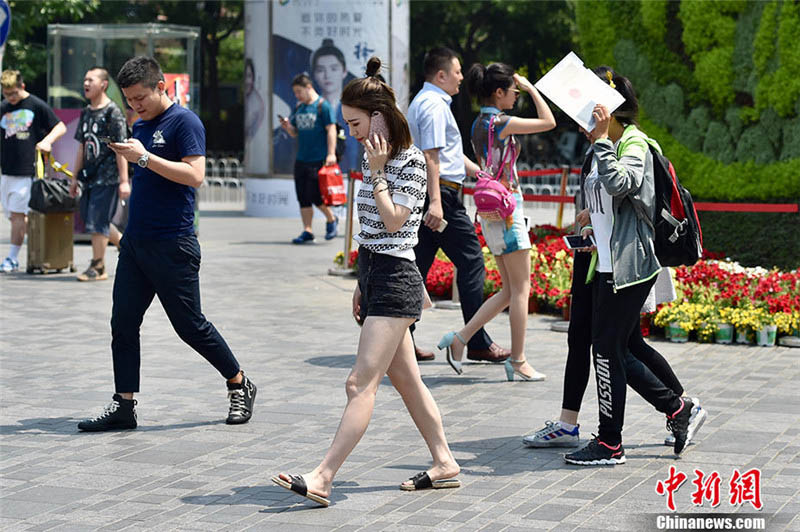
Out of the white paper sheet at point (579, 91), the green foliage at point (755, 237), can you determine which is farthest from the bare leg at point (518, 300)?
the green foliage at point (755, 237)

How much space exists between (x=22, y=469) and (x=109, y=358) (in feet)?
9.07

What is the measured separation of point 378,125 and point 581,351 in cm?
163

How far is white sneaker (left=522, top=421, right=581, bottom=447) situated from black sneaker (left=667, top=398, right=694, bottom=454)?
0.46 meters

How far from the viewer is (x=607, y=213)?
5.56 m

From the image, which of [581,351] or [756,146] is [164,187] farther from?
[756,146]

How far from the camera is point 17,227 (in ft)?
42.9

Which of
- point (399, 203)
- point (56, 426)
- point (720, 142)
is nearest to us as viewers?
point (399, 203)

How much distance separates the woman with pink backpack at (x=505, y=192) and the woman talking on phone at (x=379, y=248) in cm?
222

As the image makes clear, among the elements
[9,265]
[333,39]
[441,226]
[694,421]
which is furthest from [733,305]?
[333,39]

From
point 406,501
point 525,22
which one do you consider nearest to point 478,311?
point 406,501

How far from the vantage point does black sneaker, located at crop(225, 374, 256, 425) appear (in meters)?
6.43

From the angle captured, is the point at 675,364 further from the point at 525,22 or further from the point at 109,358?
the point at 525,22

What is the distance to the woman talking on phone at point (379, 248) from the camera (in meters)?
4.97

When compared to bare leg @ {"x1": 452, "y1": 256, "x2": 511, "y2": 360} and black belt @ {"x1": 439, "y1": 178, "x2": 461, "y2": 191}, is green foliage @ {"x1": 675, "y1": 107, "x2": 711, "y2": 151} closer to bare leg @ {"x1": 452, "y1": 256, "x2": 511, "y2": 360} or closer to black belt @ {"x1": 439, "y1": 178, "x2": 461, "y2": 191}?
black belt @ {"x1": 439, "y1": 178, "x2": 461, "y2": 191}
